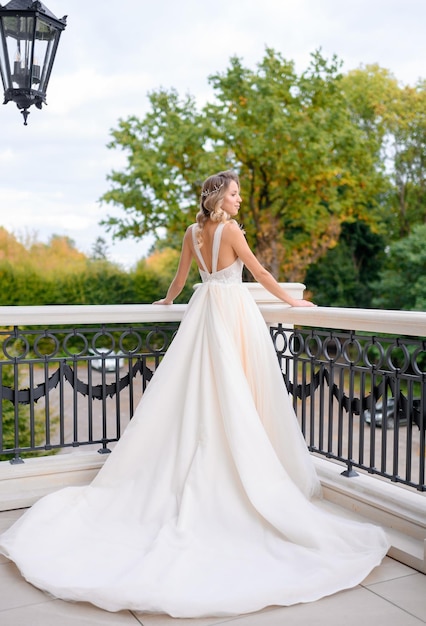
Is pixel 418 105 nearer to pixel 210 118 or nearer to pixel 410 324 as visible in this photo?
pixel 210 118

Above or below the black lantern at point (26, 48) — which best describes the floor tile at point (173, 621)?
below

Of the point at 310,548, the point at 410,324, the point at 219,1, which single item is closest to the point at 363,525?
the point at 310,548

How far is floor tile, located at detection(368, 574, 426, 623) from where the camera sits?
2.52 metres

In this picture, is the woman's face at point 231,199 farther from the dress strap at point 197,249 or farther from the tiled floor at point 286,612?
the tiled floor at point 286,612

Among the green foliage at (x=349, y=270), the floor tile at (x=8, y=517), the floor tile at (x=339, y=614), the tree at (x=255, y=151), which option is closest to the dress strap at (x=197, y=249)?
the floor tile at (x=8, y=517)

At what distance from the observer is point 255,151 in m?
19.3

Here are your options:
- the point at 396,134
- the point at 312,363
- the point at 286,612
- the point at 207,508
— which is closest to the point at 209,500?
the point at 207,508

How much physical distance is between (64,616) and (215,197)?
84.6 inches

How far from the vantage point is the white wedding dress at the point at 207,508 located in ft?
8.47

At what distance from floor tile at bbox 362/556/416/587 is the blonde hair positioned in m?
1.91

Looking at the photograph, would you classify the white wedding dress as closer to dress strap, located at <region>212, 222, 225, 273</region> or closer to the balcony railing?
dress strap, located at <region>212, 222, 225, 273</region>

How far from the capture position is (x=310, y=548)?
284 centimetres

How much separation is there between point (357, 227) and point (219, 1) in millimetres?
10894

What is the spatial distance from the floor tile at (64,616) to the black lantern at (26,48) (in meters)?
Answer: 2.56
